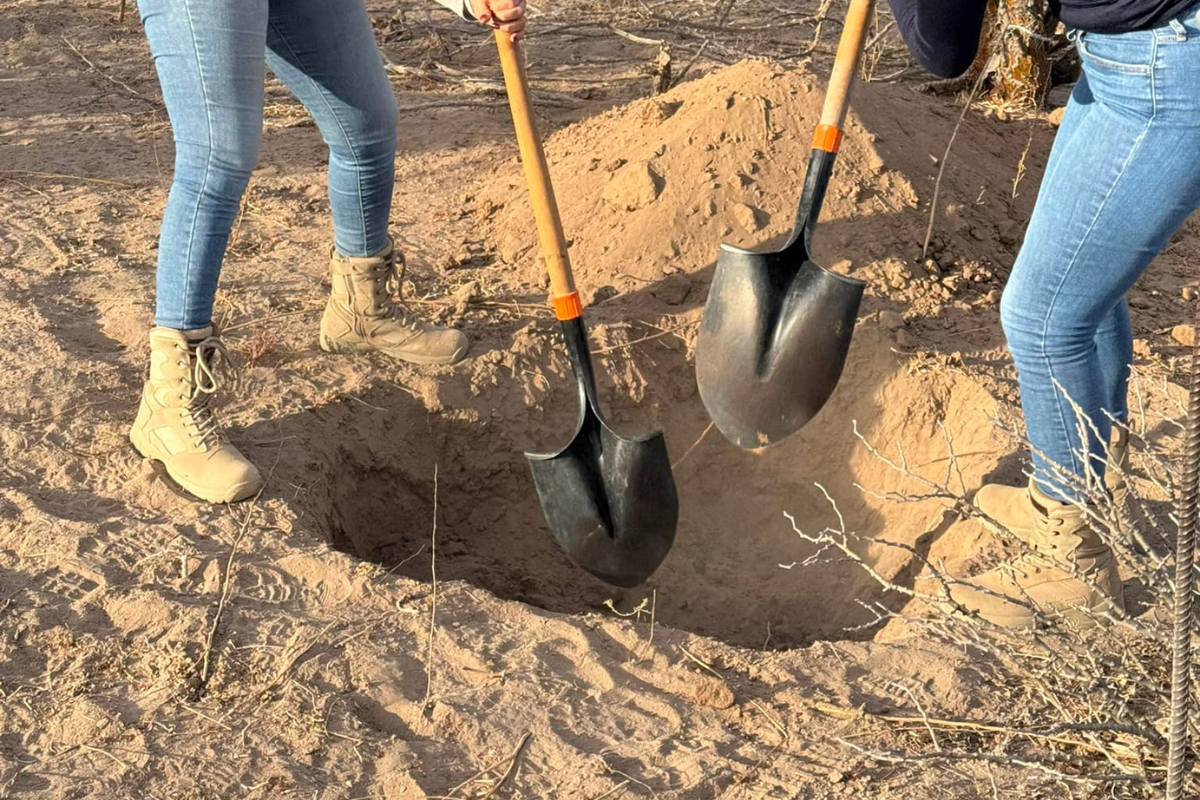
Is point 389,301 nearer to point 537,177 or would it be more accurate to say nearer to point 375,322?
point 375,322

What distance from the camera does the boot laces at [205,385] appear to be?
3.09m

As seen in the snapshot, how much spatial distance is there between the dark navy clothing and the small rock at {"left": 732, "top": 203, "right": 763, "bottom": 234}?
5.47 feet

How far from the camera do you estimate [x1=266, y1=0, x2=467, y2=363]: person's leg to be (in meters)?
3.08

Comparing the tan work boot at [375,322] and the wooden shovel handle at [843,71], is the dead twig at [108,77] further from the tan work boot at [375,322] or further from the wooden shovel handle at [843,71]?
the wooden shovel handle at [843,71]

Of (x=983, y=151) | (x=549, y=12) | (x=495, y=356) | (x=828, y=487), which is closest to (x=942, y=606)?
(x=828, y=487)

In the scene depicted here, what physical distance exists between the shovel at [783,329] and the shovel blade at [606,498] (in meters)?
0.42

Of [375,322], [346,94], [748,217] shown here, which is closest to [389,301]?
[375,322]

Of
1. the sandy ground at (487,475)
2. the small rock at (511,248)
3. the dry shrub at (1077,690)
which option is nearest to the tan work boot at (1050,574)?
the dry shrub at (1077,690)

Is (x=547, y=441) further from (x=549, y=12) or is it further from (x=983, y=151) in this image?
(x=549, y=12)

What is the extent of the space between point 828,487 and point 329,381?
158cm

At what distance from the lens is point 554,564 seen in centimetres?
376

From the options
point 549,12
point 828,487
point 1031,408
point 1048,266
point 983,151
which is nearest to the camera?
point 1048,266

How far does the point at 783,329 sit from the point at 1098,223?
3.84ft

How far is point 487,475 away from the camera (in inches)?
148
